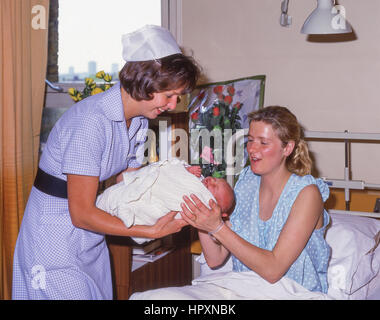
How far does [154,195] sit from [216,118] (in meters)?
1.31

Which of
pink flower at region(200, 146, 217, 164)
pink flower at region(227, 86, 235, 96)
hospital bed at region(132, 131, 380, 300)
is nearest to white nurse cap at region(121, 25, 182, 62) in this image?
hospital bed at region(132, 131, 380, 300)

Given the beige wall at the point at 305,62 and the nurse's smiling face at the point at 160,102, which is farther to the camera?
the beige wall at the point at 305,62

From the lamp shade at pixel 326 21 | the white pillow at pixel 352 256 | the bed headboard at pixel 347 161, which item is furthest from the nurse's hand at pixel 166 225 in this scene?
the lamp shade at pixel 326 21

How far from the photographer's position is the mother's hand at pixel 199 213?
5.61ft

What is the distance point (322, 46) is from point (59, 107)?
1582 millimetres

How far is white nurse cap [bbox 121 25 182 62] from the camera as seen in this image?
5.45 feet

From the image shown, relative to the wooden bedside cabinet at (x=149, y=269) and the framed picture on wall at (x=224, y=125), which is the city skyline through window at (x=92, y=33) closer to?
the framed picture on wall at (x=224, y=125)

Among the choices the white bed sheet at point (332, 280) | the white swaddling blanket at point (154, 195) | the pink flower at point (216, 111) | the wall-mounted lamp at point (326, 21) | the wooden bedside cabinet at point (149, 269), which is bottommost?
the wooden bedside cabinet at point (149, 269)

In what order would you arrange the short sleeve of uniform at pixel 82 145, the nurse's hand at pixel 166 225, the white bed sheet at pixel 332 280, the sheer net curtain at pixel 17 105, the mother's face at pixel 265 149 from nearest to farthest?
1. the short sleeve of uniform at pixel 82 145
2. the nurse's hand at pixel 166 225
3. the white bed sheet at pixel 332 280
4. the mother's face at pixel 265 149
5. the sheer net curtain at pixel 17 105

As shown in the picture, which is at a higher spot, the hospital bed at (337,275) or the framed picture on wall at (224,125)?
the framed picture on wall at (224,125)

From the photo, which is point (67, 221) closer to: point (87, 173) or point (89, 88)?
point (87, 173)

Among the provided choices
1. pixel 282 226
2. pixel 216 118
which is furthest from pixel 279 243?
pixel 216 118

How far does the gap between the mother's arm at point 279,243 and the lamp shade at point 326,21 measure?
1028 mm
